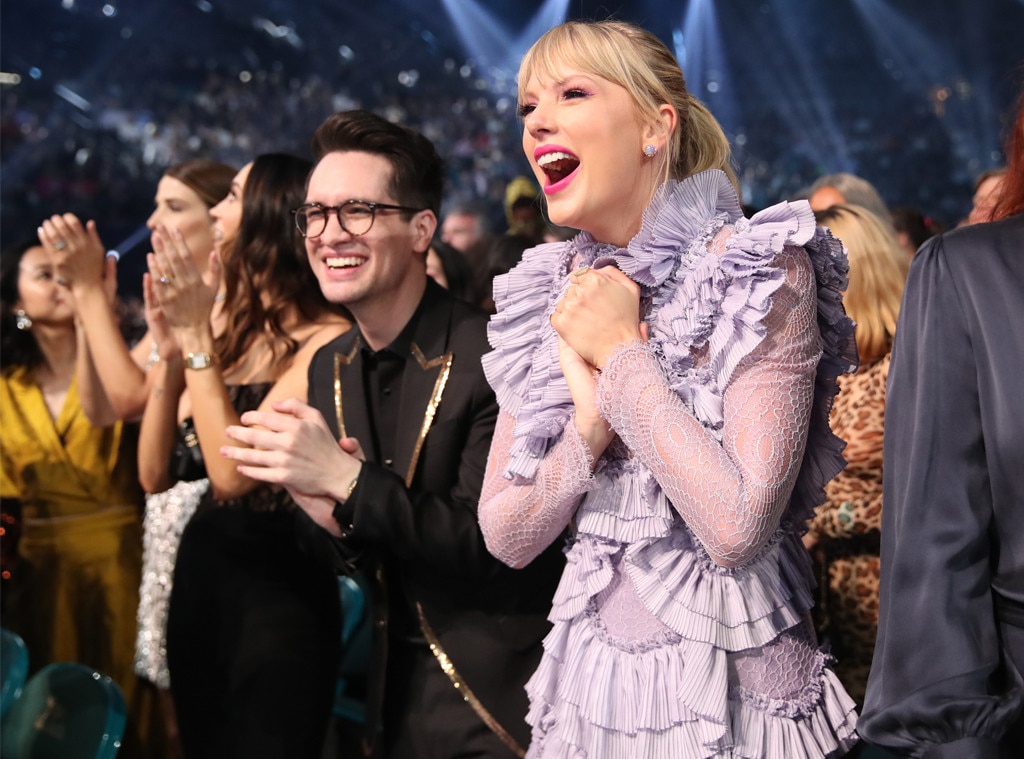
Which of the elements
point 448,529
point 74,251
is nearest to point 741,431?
point 448,529

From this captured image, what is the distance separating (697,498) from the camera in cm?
130

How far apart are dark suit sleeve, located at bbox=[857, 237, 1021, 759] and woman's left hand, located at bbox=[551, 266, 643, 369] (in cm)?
→ 40

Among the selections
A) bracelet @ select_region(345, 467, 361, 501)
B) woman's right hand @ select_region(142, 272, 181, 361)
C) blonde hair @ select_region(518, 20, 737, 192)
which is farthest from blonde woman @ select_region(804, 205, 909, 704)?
woman's right hand @ select_region(142, 272, 181, 361)

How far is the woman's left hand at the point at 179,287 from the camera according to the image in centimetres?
243

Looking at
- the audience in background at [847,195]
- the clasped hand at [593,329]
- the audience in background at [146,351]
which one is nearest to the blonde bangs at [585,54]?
the clasped hand at [593,329]

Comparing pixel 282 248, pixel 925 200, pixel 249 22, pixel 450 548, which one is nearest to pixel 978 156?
pixel 925 200

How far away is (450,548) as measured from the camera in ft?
6.13

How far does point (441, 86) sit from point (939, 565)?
6.64 metres

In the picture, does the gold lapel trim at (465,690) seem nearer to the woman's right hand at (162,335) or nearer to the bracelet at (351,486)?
the bracelet at (351,486)

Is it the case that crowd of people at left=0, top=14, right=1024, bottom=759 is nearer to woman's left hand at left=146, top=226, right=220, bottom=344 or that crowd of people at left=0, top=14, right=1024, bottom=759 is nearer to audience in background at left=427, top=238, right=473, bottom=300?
woman's left hand at left=146, top=226, right=220, bottom=344

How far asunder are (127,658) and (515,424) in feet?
7.54

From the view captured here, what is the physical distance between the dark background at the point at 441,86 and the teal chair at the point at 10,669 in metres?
4.64

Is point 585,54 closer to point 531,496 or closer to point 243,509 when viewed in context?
point 531,496

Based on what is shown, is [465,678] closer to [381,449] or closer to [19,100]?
[381,449]
